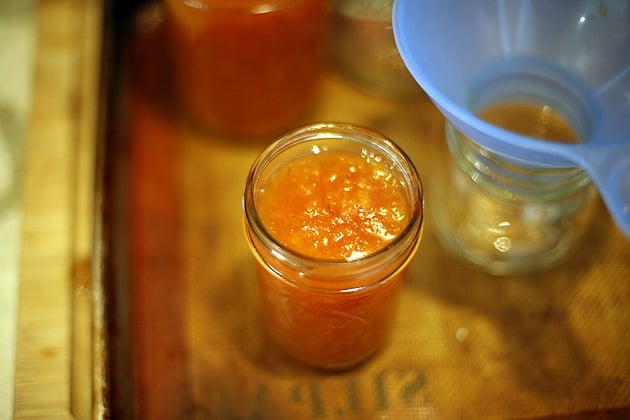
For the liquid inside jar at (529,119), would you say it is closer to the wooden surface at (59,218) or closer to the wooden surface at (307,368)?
the wooden surface at (307,368)

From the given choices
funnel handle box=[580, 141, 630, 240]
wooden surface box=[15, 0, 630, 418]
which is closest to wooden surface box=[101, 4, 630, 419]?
wooden surface box=[15, 0, 630, 418]

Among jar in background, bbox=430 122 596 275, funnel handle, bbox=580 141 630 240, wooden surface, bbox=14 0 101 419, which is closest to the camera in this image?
funnel handle, bbox=580 141 630 240

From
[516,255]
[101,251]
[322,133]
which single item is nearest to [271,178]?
[322,133]

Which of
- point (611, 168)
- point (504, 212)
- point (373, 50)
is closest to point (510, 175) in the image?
point (504, 212)

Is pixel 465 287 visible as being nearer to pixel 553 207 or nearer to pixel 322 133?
pixel 553 207

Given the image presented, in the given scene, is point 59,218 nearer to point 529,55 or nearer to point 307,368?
point 307,368

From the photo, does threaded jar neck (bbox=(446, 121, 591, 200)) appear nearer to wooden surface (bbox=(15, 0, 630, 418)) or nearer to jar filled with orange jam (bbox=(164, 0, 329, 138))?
wooden surface (bbox=(15, 0, 630, 418))
